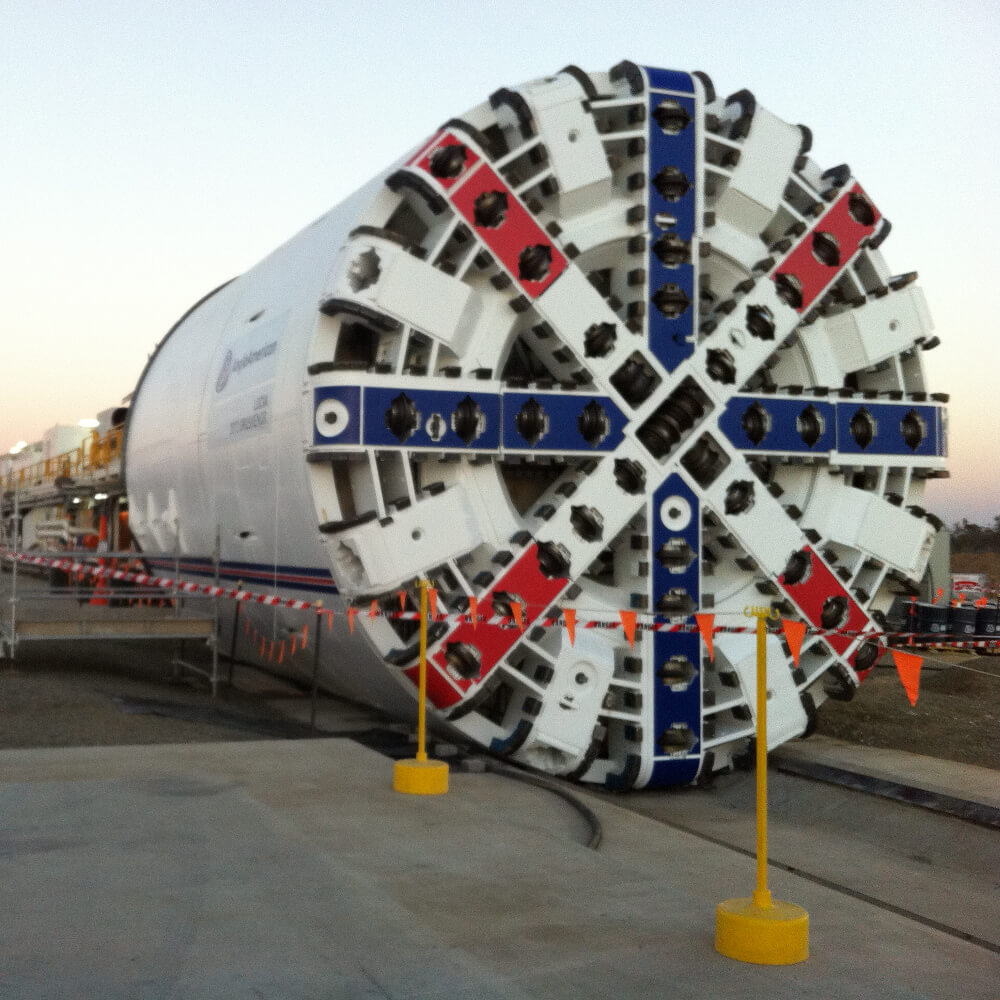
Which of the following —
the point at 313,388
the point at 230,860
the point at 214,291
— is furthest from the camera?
the point at 214,291

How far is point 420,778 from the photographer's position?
21.8ft

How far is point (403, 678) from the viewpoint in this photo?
812cm

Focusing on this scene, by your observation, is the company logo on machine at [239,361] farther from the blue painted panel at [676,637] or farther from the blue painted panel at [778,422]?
the blue painted panel at [778,422]

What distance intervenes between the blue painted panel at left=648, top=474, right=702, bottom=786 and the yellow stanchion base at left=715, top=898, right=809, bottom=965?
4336 millimetres


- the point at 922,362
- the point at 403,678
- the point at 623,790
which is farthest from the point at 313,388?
the point at 922,362

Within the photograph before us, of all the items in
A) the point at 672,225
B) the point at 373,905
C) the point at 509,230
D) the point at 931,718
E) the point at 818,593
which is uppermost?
the point at 672,225

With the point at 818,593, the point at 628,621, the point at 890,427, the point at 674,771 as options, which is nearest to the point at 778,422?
the point at 890,427

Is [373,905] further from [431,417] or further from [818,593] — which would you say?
[818,593]

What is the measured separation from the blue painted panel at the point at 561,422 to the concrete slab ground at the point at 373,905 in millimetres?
2585

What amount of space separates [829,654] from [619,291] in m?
3.20

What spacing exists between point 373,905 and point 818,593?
560 cm

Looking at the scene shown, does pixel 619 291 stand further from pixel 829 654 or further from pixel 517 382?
pixel 829 654

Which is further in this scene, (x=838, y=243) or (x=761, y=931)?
(x=838, y=243)

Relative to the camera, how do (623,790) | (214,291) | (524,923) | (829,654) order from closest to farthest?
(524,923)
(623,790)
(829,654)
(214,291)
